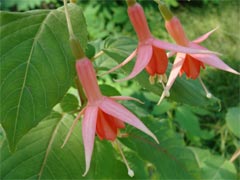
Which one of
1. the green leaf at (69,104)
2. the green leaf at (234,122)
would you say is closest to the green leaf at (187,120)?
the green leaf at (234,122)

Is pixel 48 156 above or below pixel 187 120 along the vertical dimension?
above

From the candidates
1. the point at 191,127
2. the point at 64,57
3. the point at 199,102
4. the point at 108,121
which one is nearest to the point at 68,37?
the point at 64,57

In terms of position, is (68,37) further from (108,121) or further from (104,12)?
(104,12)

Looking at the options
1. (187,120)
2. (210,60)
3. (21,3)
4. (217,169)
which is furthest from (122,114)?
(21,3)

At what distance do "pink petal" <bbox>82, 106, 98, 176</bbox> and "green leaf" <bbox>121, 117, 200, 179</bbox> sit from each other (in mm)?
295

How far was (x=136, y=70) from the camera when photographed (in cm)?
63

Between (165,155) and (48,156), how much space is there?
249mm

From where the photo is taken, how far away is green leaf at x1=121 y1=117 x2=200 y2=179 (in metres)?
0.91

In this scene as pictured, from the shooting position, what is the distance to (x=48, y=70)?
651 mm

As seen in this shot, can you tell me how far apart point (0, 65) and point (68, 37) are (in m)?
0.10

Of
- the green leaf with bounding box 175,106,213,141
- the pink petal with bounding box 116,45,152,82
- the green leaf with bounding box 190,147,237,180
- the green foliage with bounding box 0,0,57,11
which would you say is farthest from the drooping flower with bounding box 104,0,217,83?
the green foliage with bounding box 0,0,57,11

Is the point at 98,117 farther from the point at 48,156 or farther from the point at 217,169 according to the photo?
Result: the point at 217,169

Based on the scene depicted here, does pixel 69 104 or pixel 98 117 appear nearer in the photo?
pixel 98 117

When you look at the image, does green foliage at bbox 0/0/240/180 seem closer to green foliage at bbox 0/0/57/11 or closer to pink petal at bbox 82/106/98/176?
pink petal at bbox 82/106/98/176
